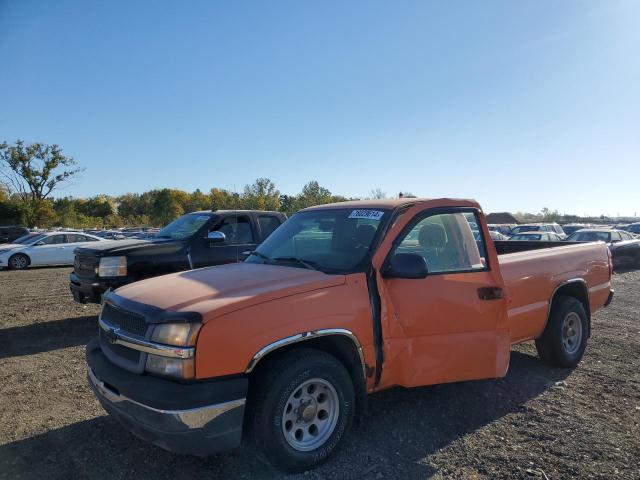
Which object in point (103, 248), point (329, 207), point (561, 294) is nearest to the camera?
point (329, 207)

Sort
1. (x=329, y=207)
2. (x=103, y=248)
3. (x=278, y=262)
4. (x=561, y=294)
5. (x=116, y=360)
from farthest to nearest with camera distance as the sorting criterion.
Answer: (x=103, y=248) → (x=561, y=294) → (x=329, y=207) → (x=278, y=262) → (x=116, y=360)

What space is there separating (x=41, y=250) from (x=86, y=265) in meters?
14.1

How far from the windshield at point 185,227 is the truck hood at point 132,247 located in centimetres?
29

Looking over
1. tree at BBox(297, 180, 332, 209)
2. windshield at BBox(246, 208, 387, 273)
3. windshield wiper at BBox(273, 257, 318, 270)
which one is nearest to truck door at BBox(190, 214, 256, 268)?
windshield at BBox(246, 208, 387, 273)

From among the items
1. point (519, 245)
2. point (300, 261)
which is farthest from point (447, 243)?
point (519, 245)

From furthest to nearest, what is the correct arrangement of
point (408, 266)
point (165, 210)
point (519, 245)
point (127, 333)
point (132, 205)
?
point (132, 205) < point (165, 210) < point (519, 245) < point (408, 266) < point (127, 333)

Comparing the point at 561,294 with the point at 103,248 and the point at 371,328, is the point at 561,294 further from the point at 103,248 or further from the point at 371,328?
the point at 103,248

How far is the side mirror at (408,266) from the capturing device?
3494 mm

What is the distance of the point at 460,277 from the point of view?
398cm

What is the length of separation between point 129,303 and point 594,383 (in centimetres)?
485

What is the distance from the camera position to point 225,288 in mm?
3383

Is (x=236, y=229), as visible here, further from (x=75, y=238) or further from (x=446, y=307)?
(x=75, y=238)

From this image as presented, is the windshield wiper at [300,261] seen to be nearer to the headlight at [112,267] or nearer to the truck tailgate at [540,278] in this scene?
the truck tailgate at [540,278]

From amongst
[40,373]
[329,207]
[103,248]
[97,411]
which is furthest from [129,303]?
[103,248]
